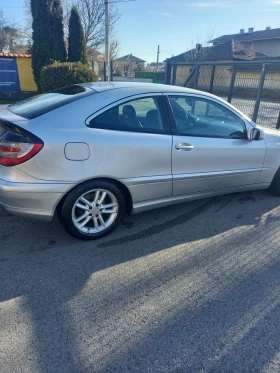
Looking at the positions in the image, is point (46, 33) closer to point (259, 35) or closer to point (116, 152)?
point (116, 152)

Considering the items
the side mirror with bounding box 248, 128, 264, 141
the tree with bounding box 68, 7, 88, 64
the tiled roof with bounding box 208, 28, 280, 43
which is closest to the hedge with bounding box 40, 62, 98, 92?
the tree with bounding box 68, 7, 88, 64

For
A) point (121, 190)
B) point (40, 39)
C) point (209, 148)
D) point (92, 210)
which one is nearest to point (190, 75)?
point (209, 148)

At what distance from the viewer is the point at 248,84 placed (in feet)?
25.7

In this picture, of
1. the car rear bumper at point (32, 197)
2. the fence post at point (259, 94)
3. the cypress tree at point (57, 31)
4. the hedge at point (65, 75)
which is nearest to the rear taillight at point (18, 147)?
the car rear bumper at point (32, 197)

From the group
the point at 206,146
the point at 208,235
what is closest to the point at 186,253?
the point at 208,235

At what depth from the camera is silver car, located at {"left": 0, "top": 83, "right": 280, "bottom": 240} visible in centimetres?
262

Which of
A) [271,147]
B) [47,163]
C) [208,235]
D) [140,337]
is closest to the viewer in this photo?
[140,337]

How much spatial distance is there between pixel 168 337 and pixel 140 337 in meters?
0.20

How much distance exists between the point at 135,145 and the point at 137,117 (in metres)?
0.40

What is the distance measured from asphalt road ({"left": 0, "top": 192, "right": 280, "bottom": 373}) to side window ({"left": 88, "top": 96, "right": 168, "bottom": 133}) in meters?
1.18

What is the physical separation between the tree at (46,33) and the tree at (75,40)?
696 millimetres

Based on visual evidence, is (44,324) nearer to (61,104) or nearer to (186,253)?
(186,253)

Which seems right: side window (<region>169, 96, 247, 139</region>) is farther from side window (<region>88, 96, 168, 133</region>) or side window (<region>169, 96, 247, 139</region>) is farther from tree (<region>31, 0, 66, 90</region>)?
tree (<region>31, 0, 66, 90</region>)

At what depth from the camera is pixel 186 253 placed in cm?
293
